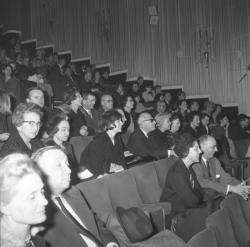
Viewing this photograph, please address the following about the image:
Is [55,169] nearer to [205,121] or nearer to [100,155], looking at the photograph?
[100,155]

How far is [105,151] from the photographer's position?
3.33 meters

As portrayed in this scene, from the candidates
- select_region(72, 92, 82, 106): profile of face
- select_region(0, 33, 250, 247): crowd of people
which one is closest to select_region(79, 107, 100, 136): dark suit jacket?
select_region(0, 33, 250, 247): crowd of people

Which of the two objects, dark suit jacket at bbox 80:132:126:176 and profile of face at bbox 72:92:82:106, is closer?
dark suit jacket at bbox 80:132:126:176

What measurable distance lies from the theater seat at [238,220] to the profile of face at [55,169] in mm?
891

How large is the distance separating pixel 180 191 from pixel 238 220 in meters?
0.65

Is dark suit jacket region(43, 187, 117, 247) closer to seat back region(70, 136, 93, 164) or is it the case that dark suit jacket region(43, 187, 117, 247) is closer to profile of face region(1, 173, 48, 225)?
profile of face region(1, 173, 48, 225)

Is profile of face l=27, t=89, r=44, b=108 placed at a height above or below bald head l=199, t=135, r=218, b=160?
above

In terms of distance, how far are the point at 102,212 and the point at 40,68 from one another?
15.1 ft

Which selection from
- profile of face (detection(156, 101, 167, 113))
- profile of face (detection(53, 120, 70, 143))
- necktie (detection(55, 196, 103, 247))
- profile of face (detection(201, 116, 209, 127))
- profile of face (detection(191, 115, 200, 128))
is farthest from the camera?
profile of face (detection(156, 101, 167, 113))

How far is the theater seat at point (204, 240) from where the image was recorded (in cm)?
139

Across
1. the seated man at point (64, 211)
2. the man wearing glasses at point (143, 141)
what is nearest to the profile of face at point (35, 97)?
the man wearing glasses at point (143, 141)

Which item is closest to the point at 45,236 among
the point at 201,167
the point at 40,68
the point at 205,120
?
the point at 201,167

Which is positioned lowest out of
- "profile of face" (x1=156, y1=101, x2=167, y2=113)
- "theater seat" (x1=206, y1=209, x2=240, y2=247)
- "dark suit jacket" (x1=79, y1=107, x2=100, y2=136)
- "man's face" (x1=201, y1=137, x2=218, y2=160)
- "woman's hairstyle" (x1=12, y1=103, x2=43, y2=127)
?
"theater seat" (x1=206, y1=209, x2=240, y2=247)

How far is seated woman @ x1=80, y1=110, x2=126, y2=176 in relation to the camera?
324 cm
